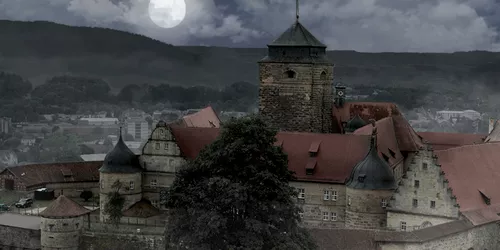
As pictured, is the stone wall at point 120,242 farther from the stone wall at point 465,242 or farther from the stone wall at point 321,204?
the stone wall at point 465,242

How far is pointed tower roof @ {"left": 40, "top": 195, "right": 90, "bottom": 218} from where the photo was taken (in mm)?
47656

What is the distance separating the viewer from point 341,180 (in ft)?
152

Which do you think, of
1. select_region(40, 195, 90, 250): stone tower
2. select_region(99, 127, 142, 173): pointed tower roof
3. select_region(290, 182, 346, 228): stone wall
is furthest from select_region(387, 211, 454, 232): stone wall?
select_region(40, 195, 90, 250): stone tower

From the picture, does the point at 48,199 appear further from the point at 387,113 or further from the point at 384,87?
the point at 384,87

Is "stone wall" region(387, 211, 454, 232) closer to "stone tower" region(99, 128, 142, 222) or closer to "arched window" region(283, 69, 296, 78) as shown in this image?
"stone tower" region(99, 128, 142, 222)

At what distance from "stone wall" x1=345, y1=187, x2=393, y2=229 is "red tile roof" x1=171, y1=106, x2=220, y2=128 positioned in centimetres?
1630

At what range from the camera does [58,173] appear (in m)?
59.3

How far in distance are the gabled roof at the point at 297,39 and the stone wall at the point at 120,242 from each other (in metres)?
15.9

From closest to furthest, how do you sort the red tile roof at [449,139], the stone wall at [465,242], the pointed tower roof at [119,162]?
1. the stone wall at [465,242]
2. the pointed tower roof at [119,162]
3. the red tile roof at [449,139]

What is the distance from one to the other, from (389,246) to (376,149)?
7261mm

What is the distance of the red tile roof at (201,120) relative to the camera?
193ft

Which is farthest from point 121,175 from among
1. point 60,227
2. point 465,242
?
point 465,242

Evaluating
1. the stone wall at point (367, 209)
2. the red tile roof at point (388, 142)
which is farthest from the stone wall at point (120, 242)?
the red tile roof at point (388, 142)

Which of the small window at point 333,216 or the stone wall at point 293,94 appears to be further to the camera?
the stone wall at point 293,94
